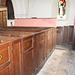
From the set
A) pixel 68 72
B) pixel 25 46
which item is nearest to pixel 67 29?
pixel 68 72

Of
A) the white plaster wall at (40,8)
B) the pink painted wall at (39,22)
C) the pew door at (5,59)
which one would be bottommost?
the pew door at (5,59)

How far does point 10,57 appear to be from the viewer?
1.25 metres

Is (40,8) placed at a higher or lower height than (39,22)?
higher

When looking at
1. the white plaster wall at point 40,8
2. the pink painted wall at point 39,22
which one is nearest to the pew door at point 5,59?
the pink painted wall at point 39,22

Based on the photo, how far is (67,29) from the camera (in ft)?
19.9

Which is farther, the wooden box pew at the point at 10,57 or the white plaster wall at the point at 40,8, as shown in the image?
the white plaster wall at the point at 40,8

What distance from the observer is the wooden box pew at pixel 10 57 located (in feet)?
3.66

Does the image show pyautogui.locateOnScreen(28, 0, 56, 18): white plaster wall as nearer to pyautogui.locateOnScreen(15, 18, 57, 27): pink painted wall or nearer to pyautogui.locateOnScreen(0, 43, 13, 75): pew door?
pyautogui.locateOnScreen(15, 18, 57, 27): pink painted wall

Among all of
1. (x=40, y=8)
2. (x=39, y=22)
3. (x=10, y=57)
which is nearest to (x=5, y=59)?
(x=10, y=57)

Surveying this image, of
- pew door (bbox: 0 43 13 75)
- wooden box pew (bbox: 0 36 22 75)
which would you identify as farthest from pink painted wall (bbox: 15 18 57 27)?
pew door (bbox: 0 43 13 75)

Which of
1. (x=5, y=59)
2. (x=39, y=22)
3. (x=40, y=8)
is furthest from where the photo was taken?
(x=40, y=8)

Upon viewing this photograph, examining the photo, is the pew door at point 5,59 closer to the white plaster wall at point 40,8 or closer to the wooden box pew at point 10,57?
the wooden box pew at point 10,57

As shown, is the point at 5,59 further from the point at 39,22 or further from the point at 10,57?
the point at 39,22

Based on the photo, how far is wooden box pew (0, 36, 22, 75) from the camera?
1116 millimetres
